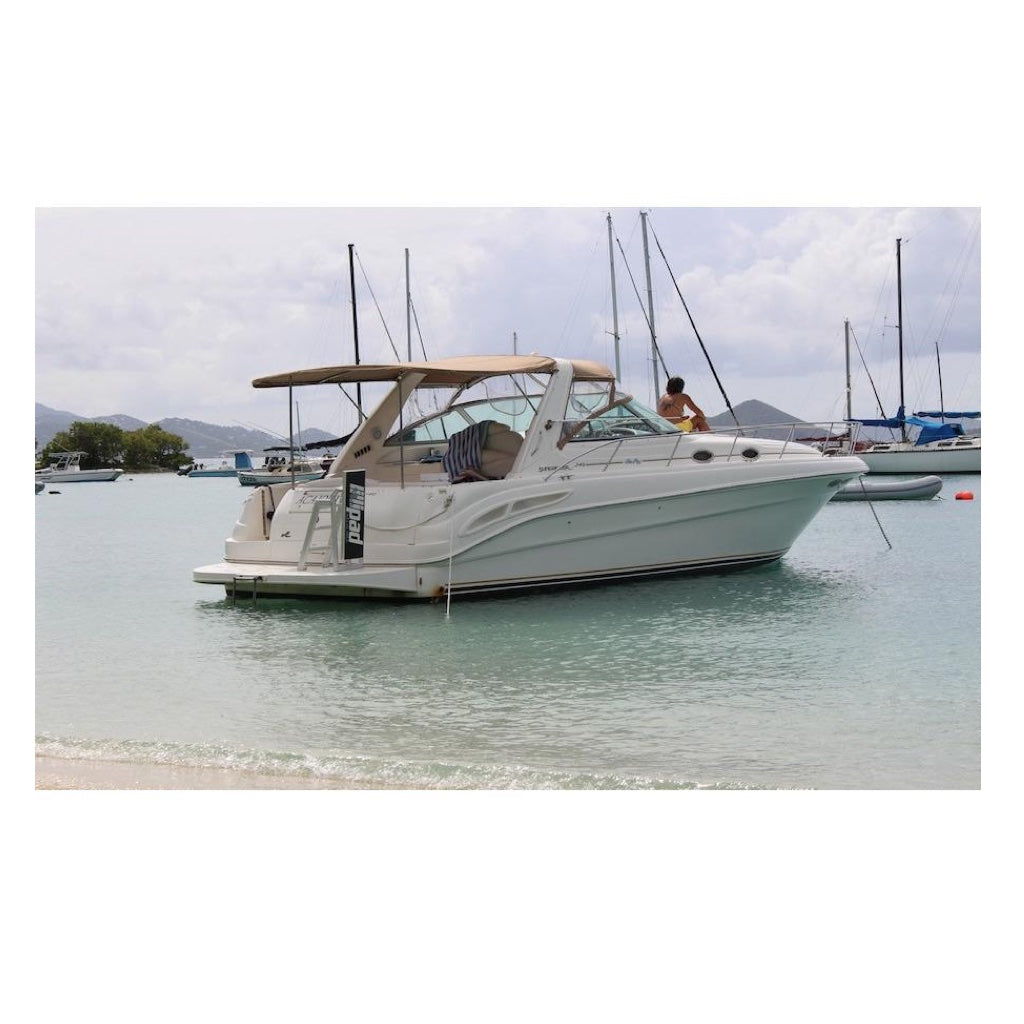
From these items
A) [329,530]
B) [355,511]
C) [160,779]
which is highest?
Result: [355,511]

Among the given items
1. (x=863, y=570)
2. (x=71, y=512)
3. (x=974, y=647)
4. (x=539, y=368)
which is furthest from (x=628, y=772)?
(x=71, y=512)

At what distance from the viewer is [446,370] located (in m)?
13.2

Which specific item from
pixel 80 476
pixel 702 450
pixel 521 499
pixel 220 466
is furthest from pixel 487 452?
pixel 220 466

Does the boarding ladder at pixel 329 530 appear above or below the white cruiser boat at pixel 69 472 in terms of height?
below

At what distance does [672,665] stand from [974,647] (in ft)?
9.28

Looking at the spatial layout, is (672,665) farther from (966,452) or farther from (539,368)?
(966,452)

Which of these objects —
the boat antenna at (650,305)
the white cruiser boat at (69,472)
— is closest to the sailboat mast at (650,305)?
the boat antenna at (650,305)

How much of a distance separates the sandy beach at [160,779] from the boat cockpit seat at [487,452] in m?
7.09

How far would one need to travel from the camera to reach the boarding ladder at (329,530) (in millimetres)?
13219

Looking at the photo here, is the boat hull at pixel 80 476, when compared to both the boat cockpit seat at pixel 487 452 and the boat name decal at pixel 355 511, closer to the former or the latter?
the boat cockpit seat at pixel 487 452

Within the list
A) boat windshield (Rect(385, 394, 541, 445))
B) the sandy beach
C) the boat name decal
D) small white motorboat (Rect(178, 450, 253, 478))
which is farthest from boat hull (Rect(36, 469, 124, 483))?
the sandy beach

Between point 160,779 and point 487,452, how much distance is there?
7.59 metres

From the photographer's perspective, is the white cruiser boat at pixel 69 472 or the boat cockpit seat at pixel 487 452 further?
the white cruiser boat at pixel 69 472

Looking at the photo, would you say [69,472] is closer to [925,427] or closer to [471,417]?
[925,427]
